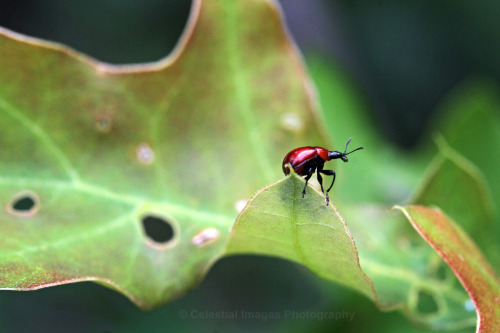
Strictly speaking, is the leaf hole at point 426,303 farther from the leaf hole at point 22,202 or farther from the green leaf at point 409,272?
the leaf hole at point 22,202

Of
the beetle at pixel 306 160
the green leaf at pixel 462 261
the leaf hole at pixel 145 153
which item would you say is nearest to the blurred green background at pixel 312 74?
the beetle at pixel 306 160

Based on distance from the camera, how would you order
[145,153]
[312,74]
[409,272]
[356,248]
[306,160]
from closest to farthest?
[356,248], [306,160], [145,153], [409,272], [312,74]

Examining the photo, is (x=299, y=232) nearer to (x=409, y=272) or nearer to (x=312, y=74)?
(x=409, y=272)

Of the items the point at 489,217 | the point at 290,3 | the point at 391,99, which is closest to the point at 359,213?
the point at 489,217

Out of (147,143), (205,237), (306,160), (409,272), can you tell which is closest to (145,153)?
(147,143)

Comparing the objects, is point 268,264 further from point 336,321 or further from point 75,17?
point 75,17

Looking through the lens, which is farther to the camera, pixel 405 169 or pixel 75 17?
pixel 75 17
